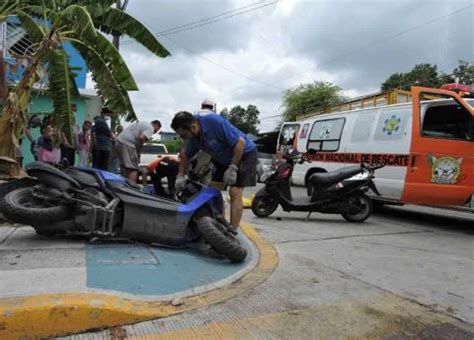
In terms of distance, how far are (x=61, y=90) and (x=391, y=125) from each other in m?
5.48

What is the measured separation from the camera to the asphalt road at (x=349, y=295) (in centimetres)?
316

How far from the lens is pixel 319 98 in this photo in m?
41.2

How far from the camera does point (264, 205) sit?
8016 mm

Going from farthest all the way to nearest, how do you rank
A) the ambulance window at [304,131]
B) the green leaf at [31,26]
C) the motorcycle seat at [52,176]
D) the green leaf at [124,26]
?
1. the ambulance window at [304,131]
2. the green leaf at [124,26]
3. the green leaf at [31,26]
4. the motorcycle seat at [52,176]

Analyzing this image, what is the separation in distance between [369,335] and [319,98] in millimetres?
39263

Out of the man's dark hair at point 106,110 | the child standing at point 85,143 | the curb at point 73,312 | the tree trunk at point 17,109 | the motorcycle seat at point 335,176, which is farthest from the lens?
the child standing at point 85,143

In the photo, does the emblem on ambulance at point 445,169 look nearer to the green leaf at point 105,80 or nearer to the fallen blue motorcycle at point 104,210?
the fallen blue motorcycle at point 104,210

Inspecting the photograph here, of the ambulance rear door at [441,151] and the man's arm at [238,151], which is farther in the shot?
the ambulance rear door at [441,151]

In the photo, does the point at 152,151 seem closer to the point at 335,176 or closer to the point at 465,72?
the point at 335,176

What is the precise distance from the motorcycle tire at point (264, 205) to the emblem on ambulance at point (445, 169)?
102 inches

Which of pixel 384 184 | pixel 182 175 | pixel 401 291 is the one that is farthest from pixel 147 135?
pixel 401 291

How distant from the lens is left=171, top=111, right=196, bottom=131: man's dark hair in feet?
16.0

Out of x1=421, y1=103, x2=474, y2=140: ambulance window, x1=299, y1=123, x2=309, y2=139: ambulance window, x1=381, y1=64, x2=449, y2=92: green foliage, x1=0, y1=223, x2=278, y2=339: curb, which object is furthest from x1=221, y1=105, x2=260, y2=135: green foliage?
x1=0, y1=223, x2=278, y2=339: curb

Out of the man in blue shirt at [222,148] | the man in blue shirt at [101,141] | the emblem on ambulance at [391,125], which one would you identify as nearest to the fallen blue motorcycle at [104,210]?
the man in blue shirt at [222,148]
